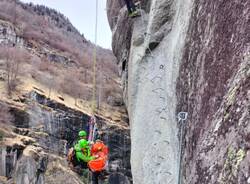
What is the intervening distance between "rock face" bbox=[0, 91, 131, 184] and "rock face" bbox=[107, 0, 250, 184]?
15522 mm

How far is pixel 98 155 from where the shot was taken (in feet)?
36.8

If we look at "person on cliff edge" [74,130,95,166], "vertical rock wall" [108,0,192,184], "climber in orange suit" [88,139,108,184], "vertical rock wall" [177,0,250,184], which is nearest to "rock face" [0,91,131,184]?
"person on cliff edge" [74,130,95,166]

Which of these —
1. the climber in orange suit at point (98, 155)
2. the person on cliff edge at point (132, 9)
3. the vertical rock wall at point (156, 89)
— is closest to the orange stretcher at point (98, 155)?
the climber in orange suit at point (98, 155)

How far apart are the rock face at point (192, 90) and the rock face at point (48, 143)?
1552cm

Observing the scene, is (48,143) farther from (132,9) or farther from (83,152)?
(83,152)

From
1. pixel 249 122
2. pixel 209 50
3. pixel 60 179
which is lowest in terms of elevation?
pixel 60 179

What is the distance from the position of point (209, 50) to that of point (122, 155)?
89.5 ft

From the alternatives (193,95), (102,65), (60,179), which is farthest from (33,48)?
(193,95)

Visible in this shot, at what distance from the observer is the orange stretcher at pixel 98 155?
11.1 m

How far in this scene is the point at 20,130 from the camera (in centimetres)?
3150

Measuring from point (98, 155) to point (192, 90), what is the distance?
4.78 m

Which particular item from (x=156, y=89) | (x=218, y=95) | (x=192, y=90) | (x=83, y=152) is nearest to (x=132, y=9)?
(x=156, y=89)

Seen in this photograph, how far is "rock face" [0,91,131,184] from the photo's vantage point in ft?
90.0

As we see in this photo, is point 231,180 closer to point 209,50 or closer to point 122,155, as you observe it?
point 209,50
